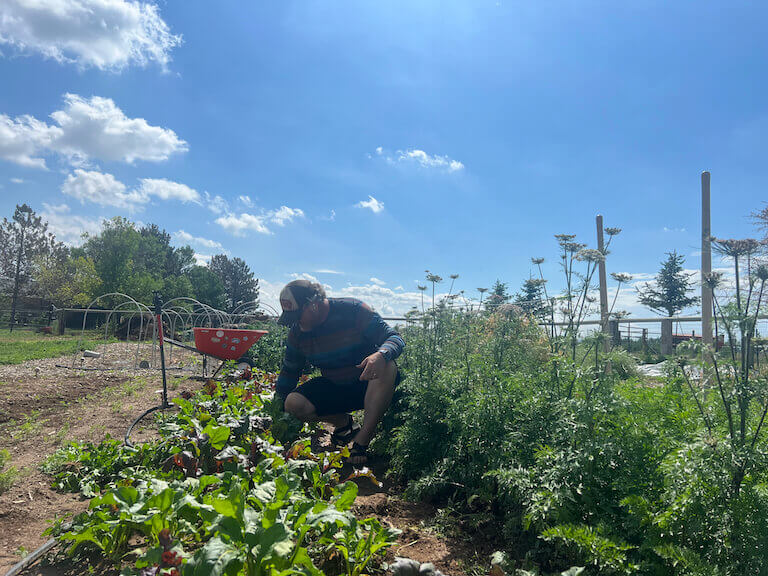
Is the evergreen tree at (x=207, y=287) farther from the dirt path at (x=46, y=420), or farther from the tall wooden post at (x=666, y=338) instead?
the tall wooden post at (x=666, y=338)

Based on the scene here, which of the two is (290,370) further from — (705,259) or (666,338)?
(666,338)

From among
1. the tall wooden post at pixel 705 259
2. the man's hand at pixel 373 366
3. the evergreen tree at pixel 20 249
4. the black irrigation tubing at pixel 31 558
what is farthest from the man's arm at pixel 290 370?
the evergreen tree at pixel 20 249

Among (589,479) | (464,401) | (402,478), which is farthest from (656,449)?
(402,478)

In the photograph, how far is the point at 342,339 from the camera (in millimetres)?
3773

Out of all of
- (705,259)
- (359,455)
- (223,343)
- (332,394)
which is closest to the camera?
(359,455)

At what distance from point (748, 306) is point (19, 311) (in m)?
34.5

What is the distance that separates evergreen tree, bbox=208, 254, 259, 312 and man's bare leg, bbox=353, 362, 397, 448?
2402 inches

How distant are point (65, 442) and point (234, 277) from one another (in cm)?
6247

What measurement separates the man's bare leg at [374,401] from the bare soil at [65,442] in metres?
0.26

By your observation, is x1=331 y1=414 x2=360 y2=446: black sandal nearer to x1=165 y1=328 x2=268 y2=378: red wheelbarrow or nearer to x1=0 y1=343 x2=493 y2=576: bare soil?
x1=0 y1=343 x2=493 y2=576: bare soil

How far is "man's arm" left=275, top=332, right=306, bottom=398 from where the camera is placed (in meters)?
3.84

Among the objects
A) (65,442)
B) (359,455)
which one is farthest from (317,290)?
(65,442)

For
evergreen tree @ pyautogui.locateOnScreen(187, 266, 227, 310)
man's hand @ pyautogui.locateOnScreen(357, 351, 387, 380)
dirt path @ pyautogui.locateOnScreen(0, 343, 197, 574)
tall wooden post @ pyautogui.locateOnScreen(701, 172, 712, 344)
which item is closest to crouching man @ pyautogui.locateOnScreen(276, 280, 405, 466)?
man's hand @ pyautogui.locateOnScreen(357, 351, 387, 380)

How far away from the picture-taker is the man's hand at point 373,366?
3178mm
